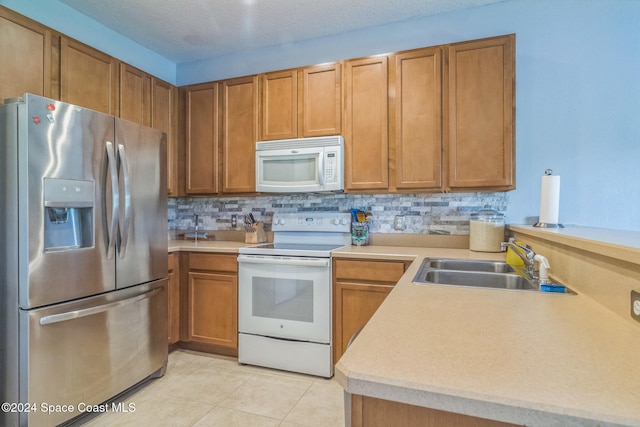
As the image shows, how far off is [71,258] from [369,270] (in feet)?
5.61

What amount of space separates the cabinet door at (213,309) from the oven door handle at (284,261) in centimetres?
23

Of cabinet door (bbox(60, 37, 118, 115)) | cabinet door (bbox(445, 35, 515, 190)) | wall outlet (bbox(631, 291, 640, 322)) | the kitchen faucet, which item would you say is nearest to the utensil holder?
cabinet door (bbox(445, 35, 515, 190))

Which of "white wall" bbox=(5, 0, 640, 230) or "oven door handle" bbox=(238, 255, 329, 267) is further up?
"white wall" bbox=(5, 0, 640, 230)

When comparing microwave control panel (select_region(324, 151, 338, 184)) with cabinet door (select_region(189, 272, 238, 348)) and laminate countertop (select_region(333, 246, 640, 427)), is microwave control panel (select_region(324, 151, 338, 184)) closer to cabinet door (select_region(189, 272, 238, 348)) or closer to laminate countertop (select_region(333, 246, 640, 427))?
cabinet door (select_region(189, 272, 238, 348))

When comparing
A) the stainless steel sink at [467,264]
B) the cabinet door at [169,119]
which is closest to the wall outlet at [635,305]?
the stainless steel sink at [467,264]

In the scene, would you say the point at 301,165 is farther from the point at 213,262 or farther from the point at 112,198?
the point at 112,198

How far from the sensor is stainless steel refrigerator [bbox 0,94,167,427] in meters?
1.54

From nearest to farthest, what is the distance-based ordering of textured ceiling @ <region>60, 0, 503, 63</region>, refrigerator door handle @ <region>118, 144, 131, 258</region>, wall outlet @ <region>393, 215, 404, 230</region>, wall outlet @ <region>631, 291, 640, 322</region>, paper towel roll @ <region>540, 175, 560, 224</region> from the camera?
1. wall outlet @ <region>631, 291, 640, 322</region>
2. paper towel roll @ <region>540, 175, 560, 224</region>
3. refrigerator door handle @ <region>118, 144, 131, 258</region>
4. textured ceiling @ <region>60, 0, 503, 63</region>
5. wall outlet @ <region>393, 215, 404, 230</region>

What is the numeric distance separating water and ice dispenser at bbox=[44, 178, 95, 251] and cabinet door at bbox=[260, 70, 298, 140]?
1.39 meters

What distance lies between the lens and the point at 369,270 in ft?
→ 7.35

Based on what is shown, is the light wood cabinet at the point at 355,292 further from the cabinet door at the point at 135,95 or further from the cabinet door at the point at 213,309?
the cabinet door at the point at 135,95

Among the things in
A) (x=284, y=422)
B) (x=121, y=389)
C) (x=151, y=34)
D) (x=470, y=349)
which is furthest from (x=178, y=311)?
(x=470, y=349)

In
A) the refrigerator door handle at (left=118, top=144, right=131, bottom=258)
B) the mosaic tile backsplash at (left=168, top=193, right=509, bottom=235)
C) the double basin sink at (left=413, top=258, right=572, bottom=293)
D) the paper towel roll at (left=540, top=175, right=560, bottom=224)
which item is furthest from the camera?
the mosaic tile backsplash at (left=168, top=193, right=509, bottom=235)

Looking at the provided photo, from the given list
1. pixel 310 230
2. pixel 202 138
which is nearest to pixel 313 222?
pixel 310 230
